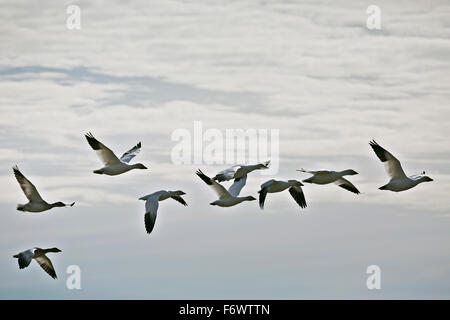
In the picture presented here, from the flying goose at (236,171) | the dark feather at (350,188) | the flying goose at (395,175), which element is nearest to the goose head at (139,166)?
the flying goose at (236,171)

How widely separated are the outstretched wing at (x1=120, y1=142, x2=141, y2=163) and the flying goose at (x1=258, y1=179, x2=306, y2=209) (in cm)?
519

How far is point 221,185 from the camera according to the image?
2928 cm

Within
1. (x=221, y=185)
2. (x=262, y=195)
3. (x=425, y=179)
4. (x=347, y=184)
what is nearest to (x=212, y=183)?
(x=221, y=185)

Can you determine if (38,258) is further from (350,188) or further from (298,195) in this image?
(350,188)

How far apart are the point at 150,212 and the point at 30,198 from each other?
4578 millimetres

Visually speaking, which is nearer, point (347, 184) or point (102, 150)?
point (102, 150)

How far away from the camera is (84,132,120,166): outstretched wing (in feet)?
91.1

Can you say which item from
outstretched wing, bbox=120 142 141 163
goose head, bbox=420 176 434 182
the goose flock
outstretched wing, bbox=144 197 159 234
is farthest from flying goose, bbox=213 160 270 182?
goose head, bbox=420 176 434 182

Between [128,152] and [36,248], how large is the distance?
497 cm

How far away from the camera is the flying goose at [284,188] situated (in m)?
28.8

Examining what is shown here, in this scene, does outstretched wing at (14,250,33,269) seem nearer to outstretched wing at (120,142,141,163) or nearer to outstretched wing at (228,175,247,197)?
outstretched wing at (120,142,141,163)
